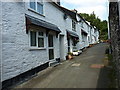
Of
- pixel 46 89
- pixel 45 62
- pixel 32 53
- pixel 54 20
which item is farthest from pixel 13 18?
pixel 54 20

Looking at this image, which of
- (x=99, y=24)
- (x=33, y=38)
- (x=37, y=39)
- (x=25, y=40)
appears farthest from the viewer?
(x=99, y=24)

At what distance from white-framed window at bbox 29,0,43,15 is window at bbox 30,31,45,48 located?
1.50 meters

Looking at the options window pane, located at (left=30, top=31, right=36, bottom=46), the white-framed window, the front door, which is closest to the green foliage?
the front door

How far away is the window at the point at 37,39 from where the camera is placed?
9.65 m

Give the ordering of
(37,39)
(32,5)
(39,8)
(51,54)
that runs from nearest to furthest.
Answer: (32,5), (37,39), (39,8), (51,54)

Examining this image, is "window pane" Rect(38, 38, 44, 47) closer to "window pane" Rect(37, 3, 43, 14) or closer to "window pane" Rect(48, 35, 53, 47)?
"window pane" Rect(48, 35, 53, 47)

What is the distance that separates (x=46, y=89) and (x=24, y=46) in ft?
9.11

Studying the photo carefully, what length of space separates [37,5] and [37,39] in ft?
7.56

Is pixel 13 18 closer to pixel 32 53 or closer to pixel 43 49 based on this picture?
pixel 32 53

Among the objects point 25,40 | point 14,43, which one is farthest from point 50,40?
point 14,43

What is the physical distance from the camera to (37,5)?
10.8 metres

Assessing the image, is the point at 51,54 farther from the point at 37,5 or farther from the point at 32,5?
the point at 32,5

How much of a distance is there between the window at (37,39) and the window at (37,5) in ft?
4.96

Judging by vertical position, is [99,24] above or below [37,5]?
above
